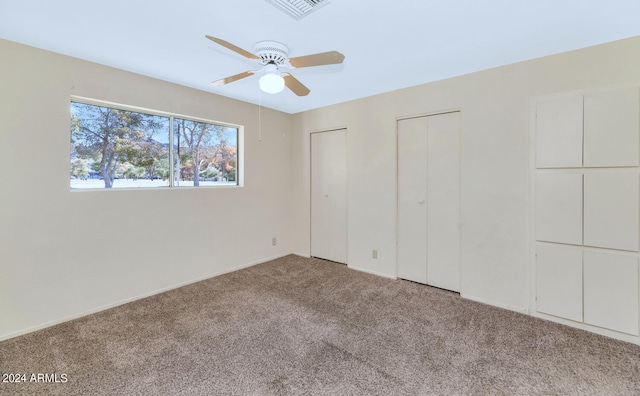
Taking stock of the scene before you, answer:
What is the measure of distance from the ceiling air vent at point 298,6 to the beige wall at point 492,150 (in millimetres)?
1921

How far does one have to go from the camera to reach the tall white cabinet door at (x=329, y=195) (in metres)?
Result: 4.05

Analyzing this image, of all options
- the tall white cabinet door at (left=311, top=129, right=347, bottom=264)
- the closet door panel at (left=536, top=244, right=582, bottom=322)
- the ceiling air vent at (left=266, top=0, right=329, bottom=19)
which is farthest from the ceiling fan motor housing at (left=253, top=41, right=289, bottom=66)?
the closet door panel at (left=536, top=244, right=582, bottom=322)

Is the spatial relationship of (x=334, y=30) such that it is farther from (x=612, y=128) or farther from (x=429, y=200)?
(x=612, y=128)

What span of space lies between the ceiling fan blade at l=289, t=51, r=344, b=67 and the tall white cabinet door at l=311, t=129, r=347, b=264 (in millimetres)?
2127

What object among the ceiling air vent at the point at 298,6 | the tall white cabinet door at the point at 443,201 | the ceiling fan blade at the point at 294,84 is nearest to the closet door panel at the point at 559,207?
the tall white cabinet door at the point at 443,201

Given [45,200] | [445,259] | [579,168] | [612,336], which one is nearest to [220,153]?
[45,200]

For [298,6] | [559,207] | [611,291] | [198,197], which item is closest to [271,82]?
[298,6]

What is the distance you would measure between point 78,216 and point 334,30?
2.78 metres

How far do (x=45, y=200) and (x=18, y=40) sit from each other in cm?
129

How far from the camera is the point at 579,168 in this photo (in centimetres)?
233

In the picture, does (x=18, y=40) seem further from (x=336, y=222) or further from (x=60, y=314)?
(x=336, y=222)

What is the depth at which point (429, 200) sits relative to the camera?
324cm

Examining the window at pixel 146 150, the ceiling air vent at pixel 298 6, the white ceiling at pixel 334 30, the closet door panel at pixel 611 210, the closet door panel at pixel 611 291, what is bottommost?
the closet door panel at pixel 611 291

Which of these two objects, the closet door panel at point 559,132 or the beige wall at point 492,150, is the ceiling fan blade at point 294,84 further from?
the closet door panel at point 559,132
